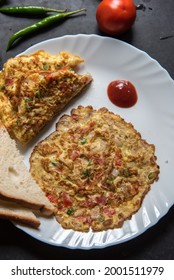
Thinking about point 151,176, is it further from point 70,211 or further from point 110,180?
point 70,211

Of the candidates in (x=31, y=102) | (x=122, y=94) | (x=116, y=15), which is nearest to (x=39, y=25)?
(x=116, y=15)

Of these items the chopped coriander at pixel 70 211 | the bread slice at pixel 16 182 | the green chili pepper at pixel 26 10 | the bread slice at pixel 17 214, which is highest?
the green chili pepper at pixel 26 10

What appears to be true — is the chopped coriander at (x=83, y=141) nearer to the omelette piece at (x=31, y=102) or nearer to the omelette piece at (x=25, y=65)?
the omelette piece at (x=31, y=102)

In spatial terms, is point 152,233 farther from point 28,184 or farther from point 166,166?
point 28,184

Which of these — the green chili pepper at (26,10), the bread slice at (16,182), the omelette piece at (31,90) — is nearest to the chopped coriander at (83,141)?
the omelette piece at (31,90)

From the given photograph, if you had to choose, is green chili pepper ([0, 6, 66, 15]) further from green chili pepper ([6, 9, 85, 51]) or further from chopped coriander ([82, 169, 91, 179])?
chopped coriander ([82, 169, 91, 179])

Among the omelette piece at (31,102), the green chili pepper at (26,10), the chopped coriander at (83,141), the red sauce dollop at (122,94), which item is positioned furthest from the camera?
the green chili pepper at (26,10)
